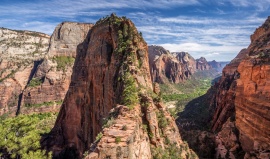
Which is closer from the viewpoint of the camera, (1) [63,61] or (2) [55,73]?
(2) [55,73]

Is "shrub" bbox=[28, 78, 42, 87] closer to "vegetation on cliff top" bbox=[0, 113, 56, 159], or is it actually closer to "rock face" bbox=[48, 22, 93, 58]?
"rock face" bbox=[48, 22, 93, 58]

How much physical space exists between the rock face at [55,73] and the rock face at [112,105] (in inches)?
2861

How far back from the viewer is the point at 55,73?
455 ft

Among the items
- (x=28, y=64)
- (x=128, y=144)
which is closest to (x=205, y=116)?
(x=128, y=144)

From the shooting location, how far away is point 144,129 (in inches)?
1121

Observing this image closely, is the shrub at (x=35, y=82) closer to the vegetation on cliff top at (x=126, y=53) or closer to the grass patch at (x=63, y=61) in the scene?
the grass patch at (x=63, y=61)

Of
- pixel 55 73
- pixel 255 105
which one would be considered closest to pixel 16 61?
pixel 55 73

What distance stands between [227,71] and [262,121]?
7397cm

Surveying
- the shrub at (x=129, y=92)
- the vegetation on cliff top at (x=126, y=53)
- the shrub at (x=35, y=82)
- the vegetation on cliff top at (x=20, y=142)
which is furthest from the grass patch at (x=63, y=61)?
the shrub at (x=129, y=92)

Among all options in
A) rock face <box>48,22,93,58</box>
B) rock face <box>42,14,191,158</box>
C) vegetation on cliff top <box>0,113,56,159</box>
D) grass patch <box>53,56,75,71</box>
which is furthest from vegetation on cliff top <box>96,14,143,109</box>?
rock face <box>48,22,93,58</box>

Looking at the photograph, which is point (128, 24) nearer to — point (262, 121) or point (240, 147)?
point (262, 121)

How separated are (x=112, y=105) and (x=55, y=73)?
11037 centimetres

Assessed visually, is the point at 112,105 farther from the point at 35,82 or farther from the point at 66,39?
the point at 66,39

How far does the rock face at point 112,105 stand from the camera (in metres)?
23.5
